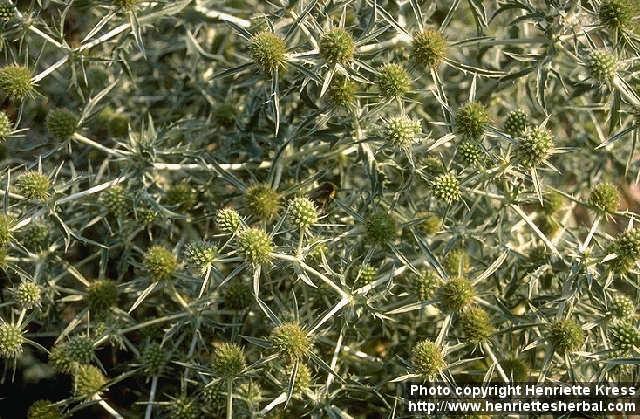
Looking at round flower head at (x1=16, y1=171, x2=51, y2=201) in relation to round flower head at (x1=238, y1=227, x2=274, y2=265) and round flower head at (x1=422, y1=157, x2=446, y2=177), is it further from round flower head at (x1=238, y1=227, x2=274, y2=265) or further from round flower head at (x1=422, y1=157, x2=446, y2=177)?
round flower head at (x1=422, y1=157, x2=446, y2=177)

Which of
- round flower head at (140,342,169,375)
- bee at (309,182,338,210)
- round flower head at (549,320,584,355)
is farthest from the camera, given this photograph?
bee at (309,182,338,210)

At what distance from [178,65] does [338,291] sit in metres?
2.07

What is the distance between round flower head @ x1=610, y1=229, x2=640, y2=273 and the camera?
2.98 meters

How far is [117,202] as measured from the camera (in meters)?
3.44

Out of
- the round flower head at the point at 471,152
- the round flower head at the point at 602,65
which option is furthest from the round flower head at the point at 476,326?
the round flower head at the point at 602,65

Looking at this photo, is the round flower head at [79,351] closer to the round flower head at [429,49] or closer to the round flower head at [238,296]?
the round flower head at [238,296]

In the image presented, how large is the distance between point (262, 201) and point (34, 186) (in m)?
1.02

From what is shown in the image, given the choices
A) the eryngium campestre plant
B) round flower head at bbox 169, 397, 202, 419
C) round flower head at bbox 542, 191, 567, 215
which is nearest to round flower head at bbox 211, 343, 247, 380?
the eryngium campestre plant

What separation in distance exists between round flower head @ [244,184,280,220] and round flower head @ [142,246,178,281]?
439 mm

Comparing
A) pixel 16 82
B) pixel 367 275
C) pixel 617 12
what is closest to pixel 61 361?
pixel 16 82

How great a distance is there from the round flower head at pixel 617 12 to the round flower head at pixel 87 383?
9.15ft

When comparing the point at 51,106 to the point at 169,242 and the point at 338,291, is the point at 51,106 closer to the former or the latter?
the point at 169,242

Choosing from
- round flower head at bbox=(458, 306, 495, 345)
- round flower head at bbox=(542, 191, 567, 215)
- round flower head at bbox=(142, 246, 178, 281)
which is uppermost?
round flower head at bbox=(542, 191, 567, 215)

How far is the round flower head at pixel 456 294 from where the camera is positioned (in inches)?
118
